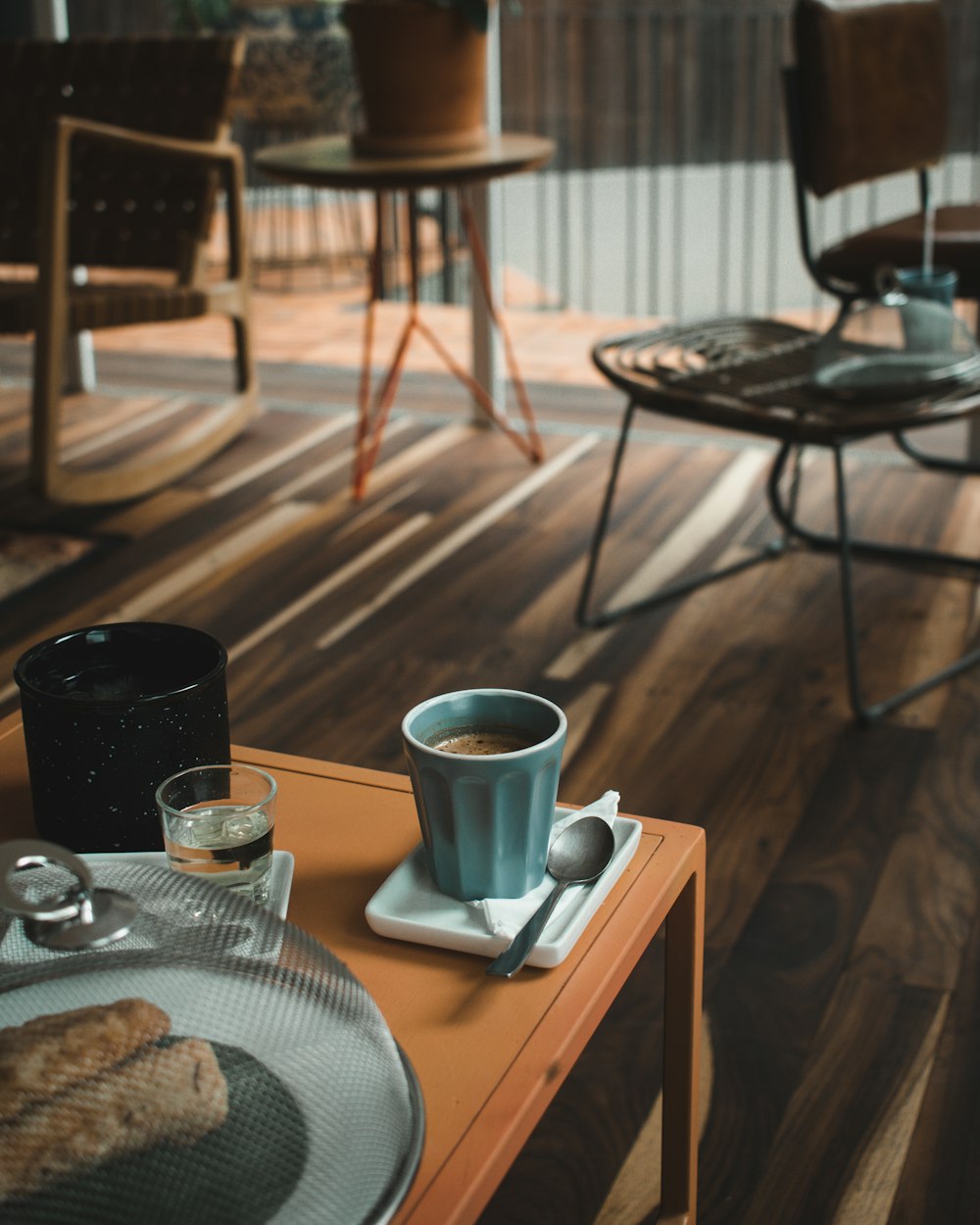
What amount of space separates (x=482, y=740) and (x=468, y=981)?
139mm

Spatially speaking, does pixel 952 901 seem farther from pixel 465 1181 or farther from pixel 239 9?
pixel 239 9

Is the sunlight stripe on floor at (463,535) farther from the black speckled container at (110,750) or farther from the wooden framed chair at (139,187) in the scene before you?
the black speckled container at (110,750)

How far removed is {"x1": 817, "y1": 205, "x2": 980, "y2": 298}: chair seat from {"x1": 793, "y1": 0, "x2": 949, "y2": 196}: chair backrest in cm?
10

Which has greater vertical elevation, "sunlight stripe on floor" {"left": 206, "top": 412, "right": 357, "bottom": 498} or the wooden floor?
"sunlight stripe on floor" {"left": 206, "top": 412, "right": 357, "bottom": 498}

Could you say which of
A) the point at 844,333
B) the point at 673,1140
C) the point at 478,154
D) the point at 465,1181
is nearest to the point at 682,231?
the point at 478,154

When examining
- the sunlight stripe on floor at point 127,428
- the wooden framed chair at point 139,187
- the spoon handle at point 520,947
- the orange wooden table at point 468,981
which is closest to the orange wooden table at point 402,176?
the wooden framed chair at point 139,187

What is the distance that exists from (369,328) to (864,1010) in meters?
1.77

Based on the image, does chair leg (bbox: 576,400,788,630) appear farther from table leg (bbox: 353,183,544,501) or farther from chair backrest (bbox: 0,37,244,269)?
chair backrest (bbox: 0,37,244,269)

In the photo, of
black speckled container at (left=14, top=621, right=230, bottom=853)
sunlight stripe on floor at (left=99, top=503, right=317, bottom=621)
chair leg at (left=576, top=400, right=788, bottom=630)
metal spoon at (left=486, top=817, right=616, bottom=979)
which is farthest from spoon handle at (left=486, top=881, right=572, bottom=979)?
sunlight stripe on floor at (left=99, top=503, right=317, bottom=621)

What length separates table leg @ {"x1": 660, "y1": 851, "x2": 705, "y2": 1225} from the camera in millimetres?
848

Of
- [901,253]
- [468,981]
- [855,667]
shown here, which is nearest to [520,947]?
[468,981]

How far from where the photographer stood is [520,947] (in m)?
0.70

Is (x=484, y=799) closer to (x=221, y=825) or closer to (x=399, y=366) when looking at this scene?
(x=221, y=825)

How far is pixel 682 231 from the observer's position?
14.3 ft
